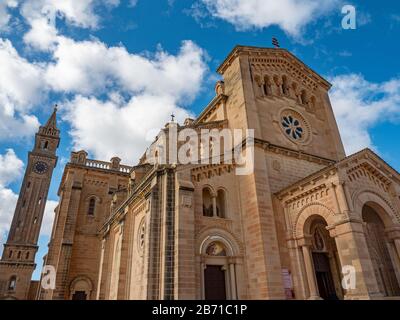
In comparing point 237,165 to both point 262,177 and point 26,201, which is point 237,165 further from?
point 26,201

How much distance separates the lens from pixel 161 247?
13508mm

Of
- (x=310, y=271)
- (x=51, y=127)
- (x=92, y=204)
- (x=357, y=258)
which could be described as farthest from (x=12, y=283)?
(x=357, y=258)

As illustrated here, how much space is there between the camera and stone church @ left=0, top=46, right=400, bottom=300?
13125mm

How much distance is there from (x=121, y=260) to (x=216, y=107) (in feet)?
43.5

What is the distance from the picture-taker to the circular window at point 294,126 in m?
20.8

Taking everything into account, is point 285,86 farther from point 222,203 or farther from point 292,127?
point 222,203

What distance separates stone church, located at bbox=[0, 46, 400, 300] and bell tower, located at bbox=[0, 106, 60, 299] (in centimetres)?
2460

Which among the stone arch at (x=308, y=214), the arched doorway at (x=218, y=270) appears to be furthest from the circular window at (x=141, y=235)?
the stone arch at (x=308, y=214)

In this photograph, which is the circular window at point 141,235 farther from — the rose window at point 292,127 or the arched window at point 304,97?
the arched window at point 304,97

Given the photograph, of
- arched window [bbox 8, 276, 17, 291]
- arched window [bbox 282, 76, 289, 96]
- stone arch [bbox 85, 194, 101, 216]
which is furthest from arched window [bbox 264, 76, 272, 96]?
arched window [bbox 8, 276, 17, 291]

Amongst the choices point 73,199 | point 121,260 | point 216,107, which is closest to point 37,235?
point 73,199

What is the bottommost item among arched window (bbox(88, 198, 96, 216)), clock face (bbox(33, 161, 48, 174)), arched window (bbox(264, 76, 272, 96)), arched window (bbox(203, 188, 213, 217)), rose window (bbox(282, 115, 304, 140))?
arched window (bbox(203, 188, 213, 217))

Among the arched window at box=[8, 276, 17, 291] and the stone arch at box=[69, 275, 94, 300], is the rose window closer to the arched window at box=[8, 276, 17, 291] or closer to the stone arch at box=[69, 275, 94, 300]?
the stone arch at box=[69, 275, 94, 300]
